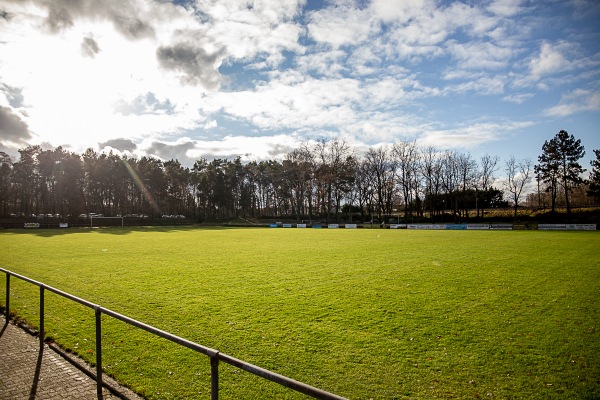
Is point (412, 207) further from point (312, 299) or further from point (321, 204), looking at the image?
point (312, 299)

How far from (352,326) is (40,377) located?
6.08 m

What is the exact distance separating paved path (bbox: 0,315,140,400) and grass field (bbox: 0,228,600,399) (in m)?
0.39

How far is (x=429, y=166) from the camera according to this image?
8119 centimetres

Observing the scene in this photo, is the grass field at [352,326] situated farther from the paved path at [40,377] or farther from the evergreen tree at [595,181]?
the evergreen tree at [595,181]

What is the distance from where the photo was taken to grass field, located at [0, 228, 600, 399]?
552 cm

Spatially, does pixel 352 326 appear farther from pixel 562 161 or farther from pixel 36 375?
pixel 562 161

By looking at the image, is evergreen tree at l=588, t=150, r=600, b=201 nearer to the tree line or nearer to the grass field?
the tree line

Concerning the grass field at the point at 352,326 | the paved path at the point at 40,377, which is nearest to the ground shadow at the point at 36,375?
the paved path at the point at 40,377

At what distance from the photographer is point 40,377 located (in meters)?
5.61

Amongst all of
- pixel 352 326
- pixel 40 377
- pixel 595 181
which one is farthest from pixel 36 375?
pixel 595 181

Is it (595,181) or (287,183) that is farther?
(287,183)

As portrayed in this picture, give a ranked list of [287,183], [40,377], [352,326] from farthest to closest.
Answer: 1. [287,183]
2. [352,326]
3. [40,377]

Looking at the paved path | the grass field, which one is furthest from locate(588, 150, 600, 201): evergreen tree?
the paved path

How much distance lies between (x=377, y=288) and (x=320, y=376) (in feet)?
22.2
